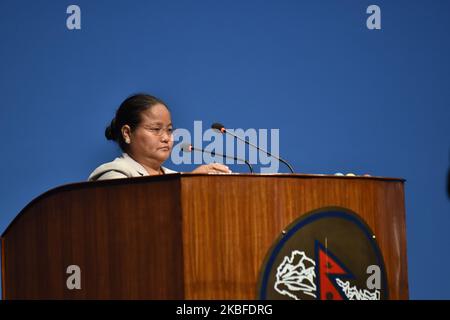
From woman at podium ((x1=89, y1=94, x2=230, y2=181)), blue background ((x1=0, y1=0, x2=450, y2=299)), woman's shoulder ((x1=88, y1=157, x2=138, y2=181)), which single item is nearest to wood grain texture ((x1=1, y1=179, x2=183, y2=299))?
woman's shoulder ((x1=88, y1=157, x2=138, y2=181))

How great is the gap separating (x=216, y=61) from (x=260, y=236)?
194cm

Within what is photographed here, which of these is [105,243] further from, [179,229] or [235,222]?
[235,222]

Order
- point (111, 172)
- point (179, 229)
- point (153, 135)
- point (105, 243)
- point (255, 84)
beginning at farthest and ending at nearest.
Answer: point (255, 84), point (153, 135), point (111, 172), point (105, 243), point (179, 229)

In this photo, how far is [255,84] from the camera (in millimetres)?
4309

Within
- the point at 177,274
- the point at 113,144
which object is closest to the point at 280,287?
the point at 177,274

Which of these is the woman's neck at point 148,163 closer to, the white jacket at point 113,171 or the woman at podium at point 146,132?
the woman at podium at point 146,132

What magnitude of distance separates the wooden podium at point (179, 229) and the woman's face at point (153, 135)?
0.75m

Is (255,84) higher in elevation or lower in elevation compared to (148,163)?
higher

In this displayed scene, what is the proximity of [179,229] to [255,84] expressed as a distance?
6.55ft

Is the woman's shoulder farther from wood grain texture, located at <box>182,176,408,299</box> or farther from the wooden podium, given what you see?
wood grain texture, located at <box>182,176,408,299</box>

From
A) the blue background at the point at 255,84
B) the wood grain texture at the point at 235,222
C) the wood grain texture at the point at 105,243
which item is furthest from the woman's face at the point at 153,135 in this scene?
the wood grain texture at the point at 235,222

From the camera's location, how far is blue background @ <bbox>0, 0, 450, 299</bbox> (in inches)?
160

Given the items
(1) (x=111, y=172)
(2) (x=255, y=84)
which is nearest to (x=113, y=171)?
(1) (x=111, y=172)

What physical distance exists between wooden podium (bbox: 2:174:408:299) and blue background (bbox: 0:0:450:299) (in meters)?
1.28
